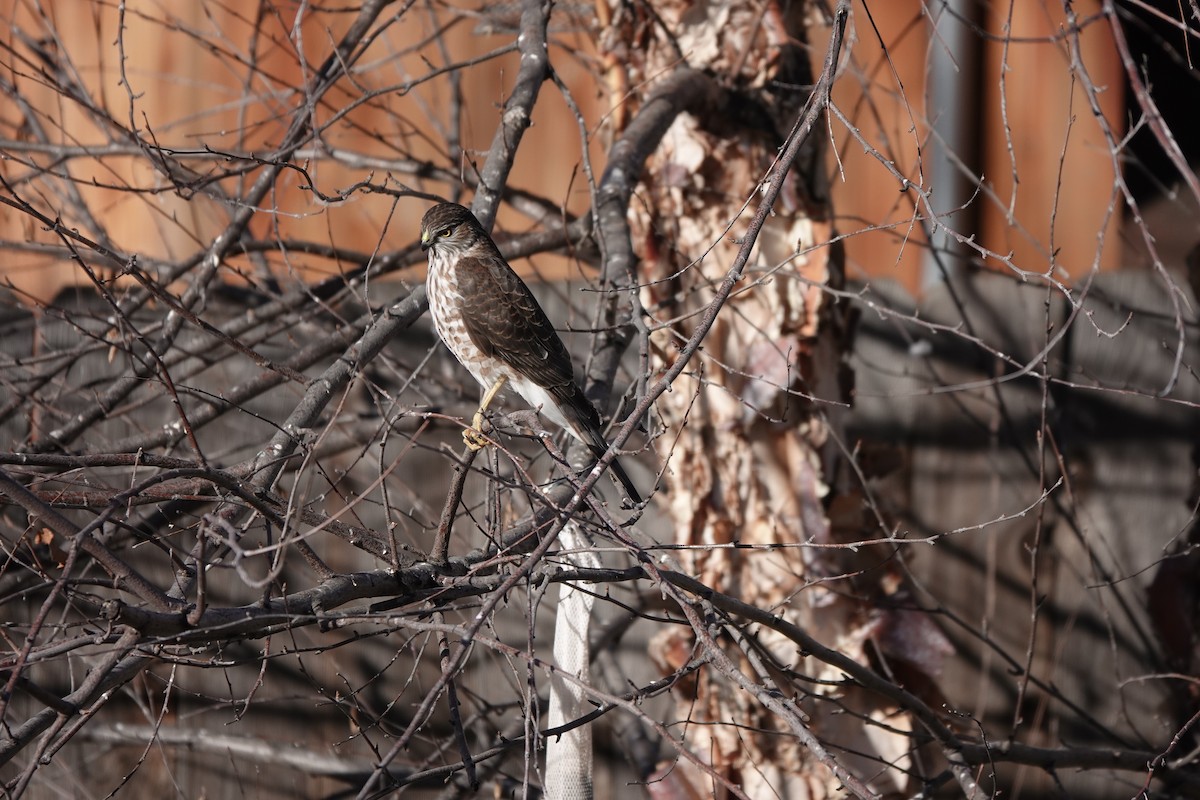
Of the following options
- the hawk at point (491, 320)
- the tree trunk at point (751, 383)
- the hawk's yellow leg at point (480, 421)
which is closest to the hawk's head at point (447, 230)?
the hawk at point (491, 320)

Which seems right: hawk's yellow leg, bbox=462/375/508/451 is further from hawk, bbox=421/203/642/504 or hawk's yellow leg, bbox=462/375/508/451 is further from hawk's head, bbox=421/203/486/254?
hawk's head, bbox=421/203/486/254

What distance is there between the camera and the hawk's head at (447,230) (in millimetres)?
3152

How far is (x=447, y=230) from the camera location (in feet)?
10.6

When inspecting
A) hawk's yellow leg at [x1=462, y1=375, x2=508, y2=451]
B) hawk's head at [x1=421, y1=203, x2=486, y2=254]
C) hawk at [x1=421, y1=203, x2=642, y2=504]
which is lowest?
hawk's yellow leg at [x1=462, y1=375, x2=508, y2=451]

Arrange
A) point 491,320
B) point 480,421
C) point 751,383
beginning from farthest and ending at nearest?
1. point 751,383
2. point 491,320
3. point 480,421

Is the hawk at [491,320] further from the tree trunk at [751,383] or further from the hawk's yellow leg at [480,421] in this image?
the tree trunk at [751,383]

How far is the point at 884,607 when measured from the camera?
3.39 m

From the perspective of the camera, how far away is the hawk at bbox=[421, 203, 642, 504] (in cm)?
324

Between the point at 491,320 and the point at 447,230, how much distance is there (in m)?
0.30

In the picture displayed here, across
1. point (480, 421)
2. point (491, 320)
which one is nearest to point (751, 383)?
point (491, 320)

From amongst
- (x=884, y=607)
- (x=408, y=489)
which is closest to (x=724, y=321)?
(x=884, y=607)

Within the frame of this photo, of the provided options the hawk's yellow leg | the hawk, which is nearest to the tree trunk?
the hawk

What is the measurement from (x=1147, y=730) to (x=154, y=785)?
4.08 meters

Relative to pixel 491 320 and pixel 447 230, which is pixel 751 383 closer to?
pixel 491 320
